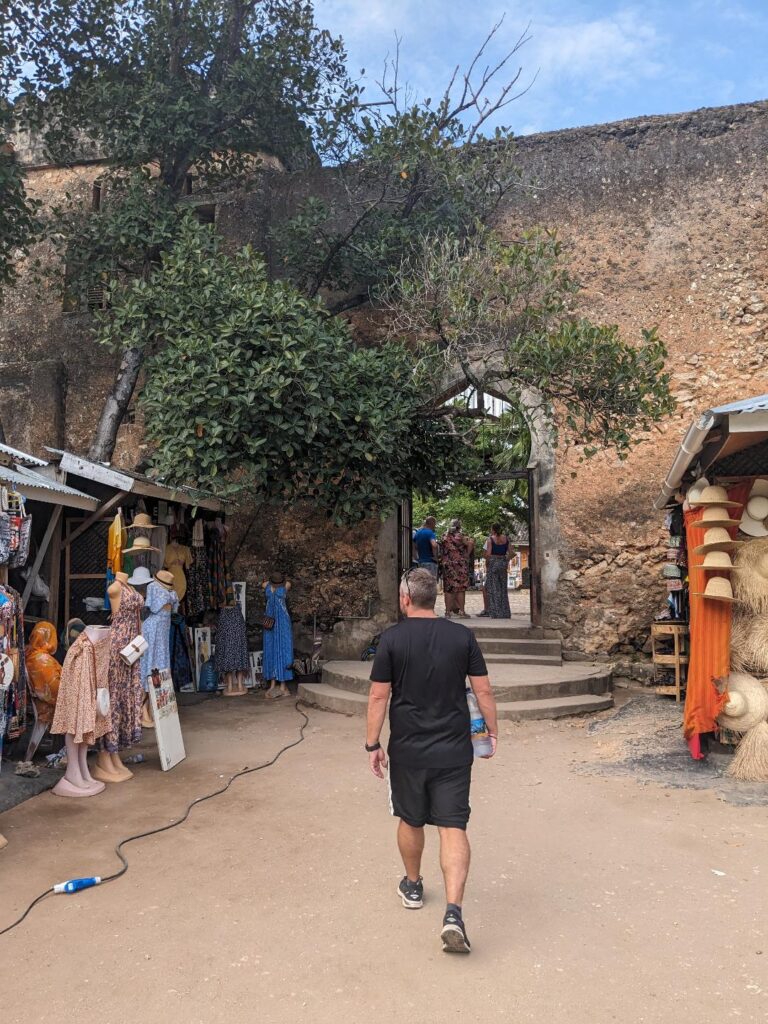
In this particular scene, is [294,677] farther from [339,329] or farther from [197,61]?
[197,61]

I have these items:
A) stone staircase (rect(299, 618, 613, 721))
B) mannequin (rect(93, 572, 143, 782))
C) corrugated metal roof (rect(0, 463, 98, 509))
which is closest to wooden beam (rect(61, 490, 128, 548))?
corrugated metal roof (rect(0, 463, 98, 509))

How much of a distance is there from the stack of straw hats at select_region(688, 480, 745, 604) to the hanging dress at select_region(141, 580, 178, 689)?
4.06m

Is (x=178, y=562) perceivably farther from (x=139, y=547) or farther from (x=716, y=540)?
(x=716, y=540)

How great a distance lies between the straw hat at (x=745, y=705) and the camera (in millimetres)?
5461

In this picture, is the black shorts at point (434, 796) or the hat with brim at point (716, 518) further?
the hat with brim at point (716, 518)

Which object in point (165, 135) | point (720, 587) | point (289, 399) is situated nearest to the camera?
point (720, 587)

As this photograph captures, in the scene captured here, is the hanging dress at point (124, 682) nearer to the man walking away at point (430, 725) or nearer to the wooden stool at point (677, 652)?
the man walking away at point (430, 725)

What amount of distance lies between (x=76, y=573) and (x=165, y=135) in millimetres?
4983

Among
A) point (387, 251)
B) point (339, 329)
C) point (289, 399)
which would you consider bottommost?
point (289, 399)

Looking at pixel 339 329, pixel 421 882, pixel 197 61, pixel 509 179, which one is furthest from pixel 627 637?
pixel 197 61

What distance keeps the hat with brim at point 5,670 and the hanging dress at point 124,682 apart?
1.10 metres

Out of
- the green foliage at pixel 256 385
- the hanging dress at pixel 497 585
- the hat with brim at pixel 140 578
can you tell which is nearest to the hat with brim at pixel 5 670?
the hat with brim at pixel 140 578

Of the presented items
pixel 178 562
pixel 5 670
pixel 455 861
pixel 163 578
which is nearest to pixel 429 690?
pixel 455 861

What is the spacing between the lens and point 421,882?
3514mm
